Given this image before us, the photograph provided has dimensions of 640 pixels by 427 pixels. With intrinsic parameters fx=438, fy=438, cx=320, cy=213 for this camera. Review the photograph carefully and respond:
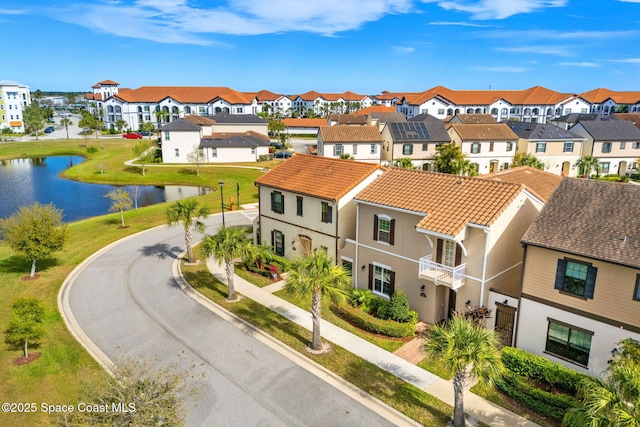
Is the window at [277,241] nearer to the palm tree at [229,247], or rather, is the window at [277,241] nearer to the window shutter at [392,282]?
the palm tree at [229,247]

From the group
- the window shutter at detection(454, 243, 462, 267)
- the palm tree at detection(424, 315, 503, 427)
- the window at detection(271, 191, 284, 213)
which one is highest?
the window at detection(271, 191, 284, 213)

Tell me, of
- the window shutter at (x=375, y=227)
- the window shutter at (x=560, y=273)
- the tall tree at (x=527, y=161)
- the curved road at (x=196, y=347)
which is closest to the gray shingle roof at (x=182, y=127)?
the curved road at (x=196, y=347)

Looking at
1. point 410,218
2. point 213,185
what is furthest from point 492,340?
point 213,185

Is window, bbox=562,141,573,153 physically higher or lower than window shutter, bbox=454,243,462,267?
higher

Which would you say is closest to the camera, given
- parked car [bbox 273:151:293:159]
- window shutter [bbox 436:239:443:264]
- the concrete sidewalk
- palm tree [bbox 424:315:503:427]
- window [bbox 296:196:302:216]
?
palm tree [bbox 424:315:503:427]

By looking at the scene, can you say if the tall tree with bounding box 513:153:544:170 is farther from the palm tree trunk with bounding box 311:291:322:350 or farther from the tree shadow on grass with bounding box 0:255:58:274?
the tree shadow on grass with bounding box 0:255:58:274

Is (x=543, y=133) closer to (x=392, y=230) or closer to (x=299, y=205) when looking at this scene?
(x=299, y=205)

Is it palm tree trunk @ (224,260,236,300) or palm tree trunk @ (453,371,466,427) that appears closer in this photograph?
palm tree trunk @ (453,371,466,427)

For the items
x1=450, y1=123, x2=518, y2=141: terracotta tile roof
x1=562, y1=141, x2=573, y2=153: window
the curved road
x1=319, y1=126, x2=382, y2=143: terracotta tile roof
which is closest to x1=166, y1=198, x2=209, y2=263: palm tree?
the curved road
